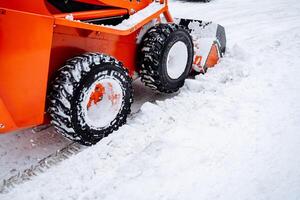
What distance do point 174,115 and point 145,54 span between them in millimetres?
757

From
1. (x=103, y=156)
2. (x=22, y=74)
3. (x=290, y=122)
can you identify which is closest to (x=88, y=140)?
(x=103, y=156)

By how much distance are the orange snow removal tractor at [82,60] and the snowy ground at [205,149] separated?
11.1 inches

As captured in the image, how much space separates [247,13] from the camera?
9000mm

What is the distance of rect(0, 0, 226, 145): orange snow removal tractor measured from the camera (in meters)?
2.46

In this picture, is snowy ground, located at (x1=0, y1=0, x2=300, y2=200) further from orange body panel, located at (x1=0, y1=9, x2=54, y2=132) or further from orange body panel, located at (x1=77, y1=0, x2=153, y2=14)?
orange body panel, located at (x1=77, y1=0, x2=153, y2=14)

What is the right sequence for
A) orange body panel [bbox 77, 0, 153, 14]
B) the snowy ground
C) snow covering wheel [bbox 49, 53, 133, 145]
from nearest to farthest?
the snowy ground
snow covering wheel [bbox 49, 53, 133, 145]
orange body panel [bbox 77, 0, 153, 14]

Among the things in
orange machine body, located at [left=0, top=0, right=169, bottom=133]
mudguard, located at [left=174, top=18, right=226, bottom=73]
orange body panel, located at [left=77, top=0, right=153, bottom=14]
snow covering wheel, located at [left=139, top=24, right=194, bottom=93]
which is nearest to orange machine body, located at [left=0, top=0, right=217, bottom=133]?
orange machine body, located at [left=0, top=0, right=169, bottom=133]

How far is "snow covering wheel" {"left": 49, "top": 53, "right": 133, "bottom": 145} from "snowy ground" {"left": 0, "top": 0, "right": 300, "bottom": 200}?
17 centimetres

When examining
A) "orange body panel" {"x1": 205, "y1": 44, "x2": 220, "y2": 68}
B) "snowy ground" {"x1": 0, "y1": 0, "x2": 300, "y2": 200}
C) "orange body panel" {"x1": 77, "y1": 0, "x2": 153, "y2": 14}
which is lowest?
"snowy ground" {"x1": 0, "y1": 0, "x2": 300, "y2": 200}

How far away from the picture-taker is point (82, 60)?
2.88m

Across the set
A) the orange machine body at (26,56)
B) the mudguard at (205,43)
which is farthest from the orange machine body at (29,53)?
the mudguard at (205,43)

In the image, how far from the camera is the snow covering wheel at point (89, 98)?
9.18ft

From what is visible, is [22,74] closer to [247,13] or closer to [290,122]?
[290,122]

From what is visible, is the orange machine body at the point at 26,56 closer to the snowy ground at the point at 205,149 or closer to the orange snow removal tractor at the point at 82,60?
the orange snow removal tractor at the point at 82,60
